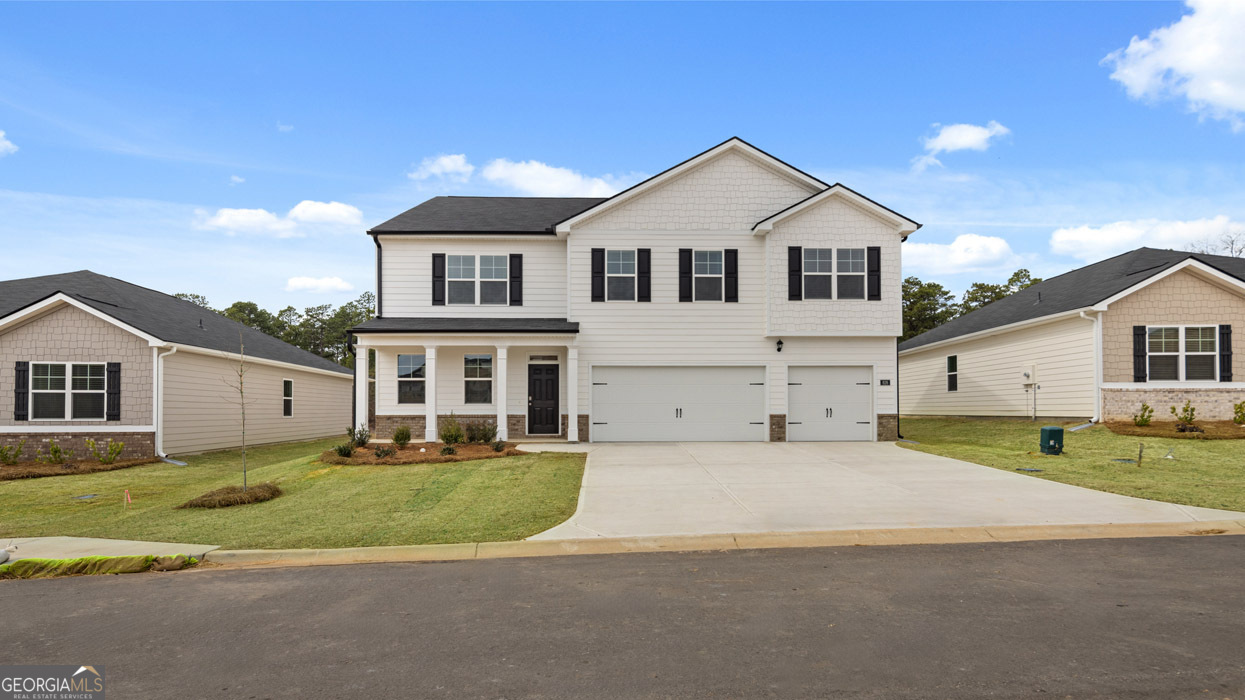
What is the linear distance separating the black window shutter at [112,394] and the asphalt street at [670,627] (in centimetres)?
1362

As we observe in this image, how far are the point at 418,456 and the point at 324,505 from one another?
5253mm

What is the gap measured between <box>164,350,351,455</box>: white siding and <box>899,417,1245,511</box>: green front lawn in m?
20.1

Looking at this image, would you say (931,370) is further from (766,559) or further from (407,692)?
(407,692)

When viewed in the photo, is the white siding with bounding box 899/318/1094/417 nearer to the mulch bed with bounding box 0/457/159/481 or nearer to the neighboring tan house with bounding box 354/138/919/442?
the neighboring tan house with bounding box 354/138/919/442

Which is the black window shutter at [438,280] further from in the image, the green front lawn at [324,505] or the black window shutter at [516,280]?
the green front lawn at [324,505]

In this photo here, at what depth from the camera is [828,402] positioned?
1988cm

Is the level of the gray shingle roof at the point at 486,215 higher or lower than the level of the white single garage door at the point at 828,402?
higher

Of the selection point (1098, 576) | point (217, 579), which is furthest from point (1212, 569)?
point (217, 579)

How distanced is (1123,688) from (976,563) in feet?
10.0

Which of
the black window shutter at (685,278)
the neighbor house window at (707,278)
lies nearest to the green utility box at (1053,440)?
the neighbor house window at (707,278)

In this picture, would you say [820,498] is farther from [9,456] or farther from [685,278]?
[9,456]

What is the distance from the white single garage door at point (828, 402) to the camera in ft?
65.2

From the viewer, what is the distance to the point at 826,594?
226 inches

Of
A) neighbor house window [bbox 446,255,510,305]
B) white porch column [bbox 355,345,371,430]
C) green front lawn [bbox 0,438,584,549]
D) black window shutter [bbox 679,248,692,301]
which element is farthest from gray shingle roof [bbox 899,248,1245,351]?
white porch column [bbox 355,345,371,430]
